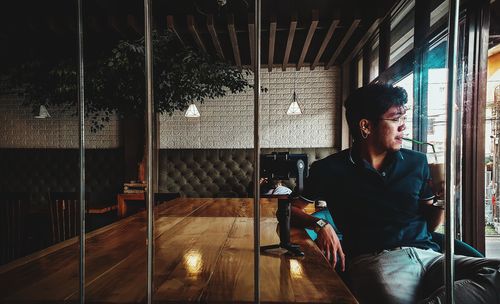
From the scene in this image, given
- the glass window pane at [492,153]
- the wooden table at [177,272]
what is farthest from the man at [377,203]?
the glass window pane at [492,153]

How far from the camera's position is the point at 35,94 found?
121 inches

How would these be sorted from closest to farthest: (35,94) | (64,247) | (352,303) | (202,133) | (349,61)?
(352,303) < (64,247) < (35,94) < (349,61) < (202,133)

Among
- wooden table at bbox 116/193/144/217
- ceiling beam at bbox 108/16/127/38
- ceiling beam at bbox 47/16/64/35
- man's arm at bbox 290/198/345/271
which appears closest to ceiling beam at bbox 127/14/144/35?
ceiling beam at bbox 108/16/127/38

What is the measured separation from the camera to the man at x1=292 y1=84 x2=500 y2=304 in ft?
4.26

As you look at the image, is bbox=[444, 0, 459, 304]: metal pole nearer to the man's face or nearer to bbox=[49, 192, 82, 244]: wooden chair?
the man's face

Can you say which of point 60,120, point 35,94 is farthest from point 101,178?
point 35,94

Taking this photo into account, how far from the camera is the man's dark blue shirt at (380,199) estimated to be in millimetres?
1443

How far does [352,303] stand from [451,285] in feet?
1.20

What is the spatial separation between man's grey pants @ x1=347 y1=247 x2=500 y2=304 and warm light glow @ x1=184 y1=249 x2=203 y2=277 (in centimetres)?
72

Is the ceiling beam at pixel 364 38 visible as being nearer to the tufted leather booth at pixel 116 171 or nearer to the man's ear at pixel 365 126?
the tufted leather booth at pixel 116 171

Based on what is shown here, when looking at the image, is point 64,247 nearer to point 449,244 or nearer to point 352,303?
point 352,303

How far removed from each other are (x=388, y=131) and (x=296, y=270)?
0.96 metres

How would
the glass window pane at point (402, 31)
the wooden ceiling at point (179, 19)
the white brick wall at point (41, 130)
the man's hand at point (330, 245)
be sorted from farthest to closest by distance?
the white brick wall at point (41, 130)
the wooden ceiling at point (179, 19)
the glass window pane at point (402, 31)
the man's hand at point (330, 245)

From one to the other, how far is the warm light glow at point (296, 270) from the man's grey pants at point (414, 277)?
1.45ft
